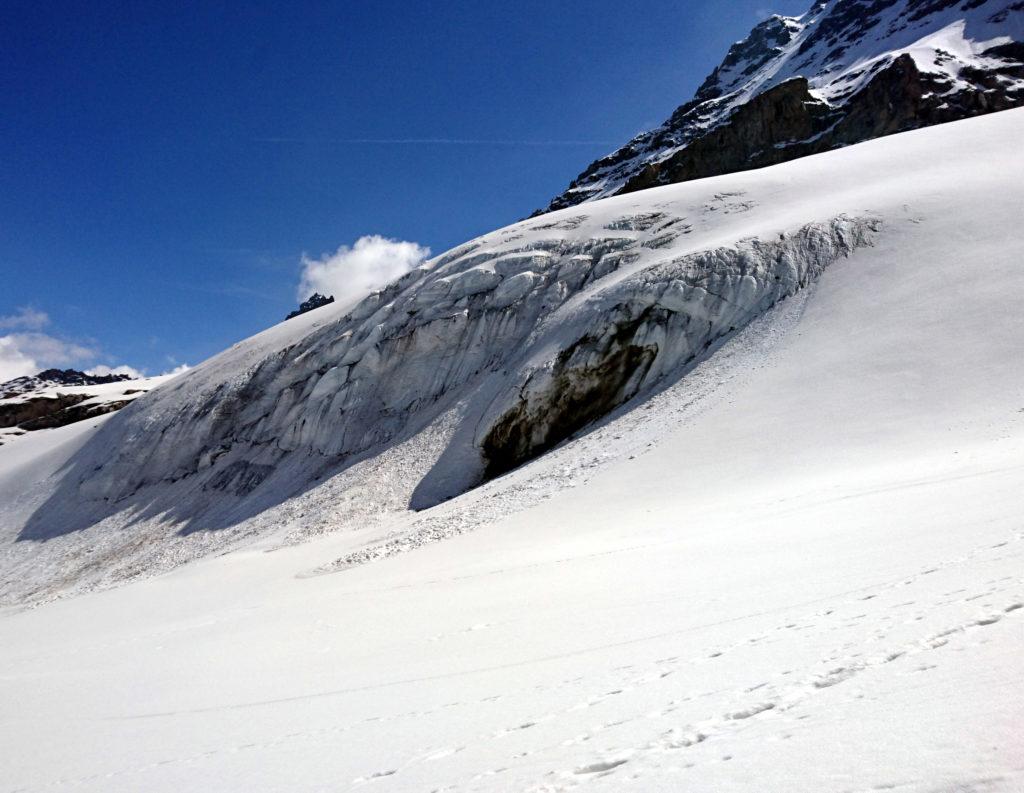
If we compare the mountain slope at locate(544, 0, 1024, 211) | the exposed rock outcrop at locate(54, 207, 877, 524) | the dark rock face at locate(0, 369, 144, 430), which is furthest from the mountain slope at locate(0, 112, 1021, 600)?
the mountain slope at locate(544, 0, 1024, 211)

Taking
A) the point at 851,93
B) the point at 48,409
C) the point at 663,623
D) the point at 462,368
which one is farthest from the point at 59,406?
the point at 851,93

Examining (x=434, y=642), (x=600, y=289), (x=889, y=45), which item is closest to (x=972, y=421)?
(x=434, y=642)

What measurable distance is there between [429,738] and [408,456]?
23025mm

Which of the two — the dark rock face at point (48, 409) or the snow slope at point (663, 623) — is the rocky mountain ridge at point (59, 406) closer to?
the dark rock face at point (48, 409)

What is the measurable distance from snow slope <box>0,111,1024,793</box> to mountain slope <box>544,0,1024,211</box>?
7863 centimetres

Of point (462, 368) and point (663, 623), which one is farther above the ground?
point (462, 368)

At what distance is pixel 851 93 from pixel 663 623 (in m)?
107

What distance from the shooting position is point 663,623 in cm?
537

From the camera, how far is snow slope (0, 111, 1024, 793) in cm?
296

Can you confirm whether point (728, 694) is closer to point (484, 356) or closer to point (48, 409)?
point (484, 356)

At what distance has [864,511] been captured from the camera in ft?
26.8

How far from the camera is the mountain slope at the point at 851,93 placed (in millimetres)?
78938

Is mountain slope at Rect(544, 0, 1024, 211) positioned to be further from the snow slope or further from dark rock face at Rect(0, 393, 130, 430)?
dark rock face at Rect(0, 393, 130, 430)

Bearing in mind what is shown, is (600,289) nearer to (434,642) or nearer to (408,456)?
(408,456)
